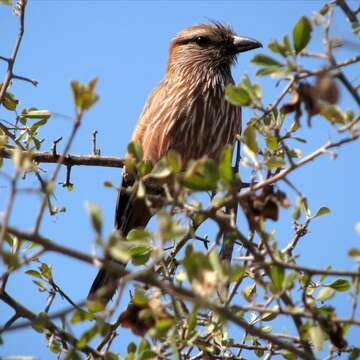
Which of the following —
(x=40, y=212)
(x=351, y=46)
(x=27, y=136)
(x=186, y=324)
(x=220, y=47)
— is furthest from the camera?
(x=220, y=47)

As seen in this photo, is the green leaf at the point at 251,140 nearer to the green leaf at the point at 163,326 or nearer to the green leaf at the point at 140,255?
Answer: the green leaf at the point at 140,255

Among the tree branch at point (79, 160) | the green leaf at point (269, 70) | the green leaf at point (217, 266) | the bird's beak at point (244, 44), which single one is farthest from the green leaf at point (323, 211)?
the bird's beak at point (244, 44)

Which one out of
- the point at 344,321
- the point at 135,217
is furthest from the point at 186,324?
the point at 135,217

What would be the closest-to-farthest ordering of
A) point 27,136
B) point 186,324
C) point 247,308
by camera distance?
point 247,308 < point 186,324 < point 27,136

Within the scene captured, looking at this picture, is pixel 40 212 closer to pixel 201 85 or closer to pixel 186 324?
pixel 186 324

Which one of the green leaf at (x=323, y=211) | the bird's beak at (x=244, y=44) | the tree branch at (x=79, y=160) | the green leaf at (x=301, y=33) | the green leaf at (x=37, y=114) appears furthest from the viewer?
the bird's beak at (x=244, y=44)

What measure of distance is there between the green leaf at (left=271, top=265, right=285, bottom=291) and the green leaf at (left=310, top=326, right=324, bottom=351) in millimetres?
179

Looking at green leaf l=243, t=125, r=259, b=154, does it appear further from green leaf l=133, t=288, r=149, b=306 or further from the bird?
the bird

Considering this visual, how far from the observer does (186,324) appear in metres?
2.23

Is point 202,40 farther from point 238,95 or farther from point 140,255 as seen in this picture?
point 238,95

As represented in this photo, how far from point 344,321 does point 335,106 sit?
0.71m

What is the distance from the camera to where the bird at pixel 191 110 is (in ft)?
16.1

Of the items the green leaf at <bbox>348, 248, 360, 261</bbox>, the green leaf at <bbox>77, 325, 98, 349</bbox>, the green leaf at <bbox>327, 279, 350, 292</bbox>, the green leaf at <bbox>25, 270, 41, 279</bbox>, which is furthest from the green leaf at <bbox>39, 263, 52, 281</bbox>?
the green leaf at <bbox>348, 248, 360, 261</bbox>

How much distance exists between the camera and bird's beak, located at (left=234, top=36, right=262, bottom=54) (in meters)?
5.51
